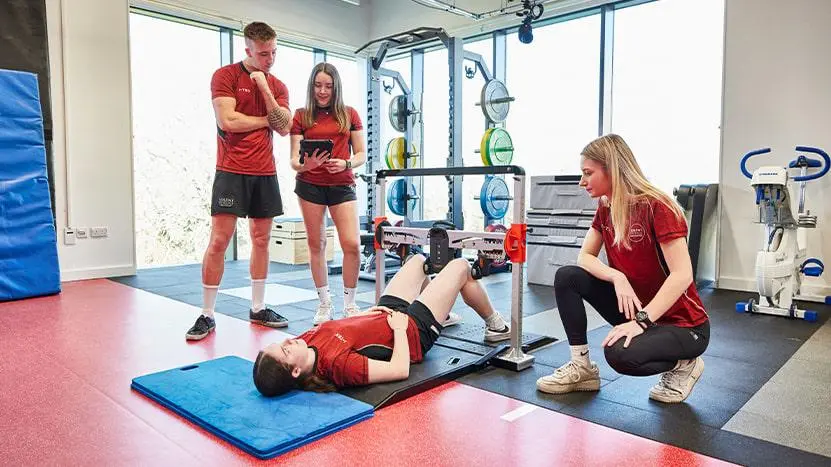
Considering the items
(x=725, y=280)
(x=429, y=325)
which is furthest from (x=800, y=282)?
(x=429, y=325)

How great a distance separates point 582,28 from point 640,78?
91 centimetres

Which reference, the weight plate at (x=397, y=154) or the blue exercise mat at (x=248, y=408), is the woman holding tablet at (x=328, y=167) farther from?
the weight plate at (x=397, y=154)

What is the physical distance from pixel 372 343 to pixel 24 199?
3.40 meters

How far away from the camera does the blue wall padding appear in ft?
13.6

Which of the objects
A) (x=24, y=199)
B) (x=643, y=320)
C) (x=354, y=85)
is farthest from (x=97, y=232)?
(x=643, y=320)

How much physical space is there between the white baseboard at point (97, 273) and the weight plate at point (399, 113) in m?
2.90

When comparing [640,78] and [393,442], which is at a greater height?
[640,78]

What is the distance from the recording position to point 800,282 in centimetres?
438

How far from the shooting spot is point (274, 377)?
6.83ft

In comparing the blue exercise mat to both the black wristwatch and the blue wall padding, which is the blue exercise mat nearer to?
the black wristwatch

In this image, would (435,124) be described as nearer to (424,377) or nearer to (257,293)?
(257,293)

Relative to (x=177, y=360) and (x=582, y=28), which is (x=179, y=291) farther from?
(x=582, y=28)

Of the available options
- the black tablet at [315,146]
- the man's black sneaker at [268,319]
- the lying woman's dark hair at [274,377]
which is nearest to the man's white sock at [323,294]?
the man's black sneaker at [268,319]

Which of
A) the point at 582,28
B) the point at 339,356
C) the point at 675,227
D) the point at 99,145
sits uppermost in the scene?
the point at 582,28
